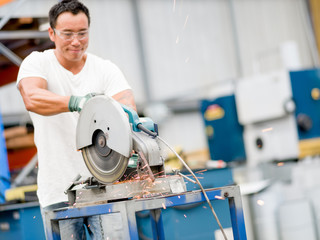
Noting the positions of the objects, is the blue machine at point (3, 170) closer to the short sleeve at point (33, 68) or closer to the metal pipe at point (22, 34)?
the metal pipe at point (22, 34)

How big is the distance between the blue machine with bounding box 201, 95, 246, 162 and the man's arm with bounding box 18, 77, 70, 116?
243cm

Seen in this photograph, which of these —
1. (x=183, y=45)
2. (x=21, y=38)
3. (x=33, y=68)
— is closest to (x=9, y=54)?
(x=21, y=38)

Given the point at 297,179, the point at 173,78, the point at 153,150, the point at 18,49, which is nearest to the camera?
the point at 153,150

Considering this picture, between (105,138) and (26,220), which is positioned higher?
(105,138)

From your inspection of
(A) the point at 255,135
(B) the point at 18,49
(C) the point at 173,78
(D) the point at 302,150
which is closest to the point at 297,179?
(D) the point at 302,150

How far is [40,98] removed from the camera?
1.67 meters

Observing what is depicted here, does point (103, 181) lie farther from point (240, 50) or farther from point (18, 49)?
point (240, 50)

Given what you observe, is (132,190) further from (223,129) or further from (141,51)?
(141,51)

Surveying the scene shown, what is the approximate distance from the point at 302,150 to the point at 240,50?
5285 mm

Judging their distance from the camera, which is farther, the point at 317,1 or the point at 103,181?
the point at 317,1

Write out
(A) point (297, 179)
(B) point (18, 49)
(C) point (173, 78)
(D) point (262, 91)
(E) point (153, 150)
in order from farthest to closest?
(C) point (173, 78) < (D) point (262, 91) < (A) point (297, 179) < (B) point (18, 49) < (E) point (153, 150)

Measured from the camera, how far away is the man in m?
1.73

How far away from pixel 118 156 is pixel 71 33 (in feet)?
1.72

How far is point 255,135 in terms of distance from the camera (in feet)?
12.2
